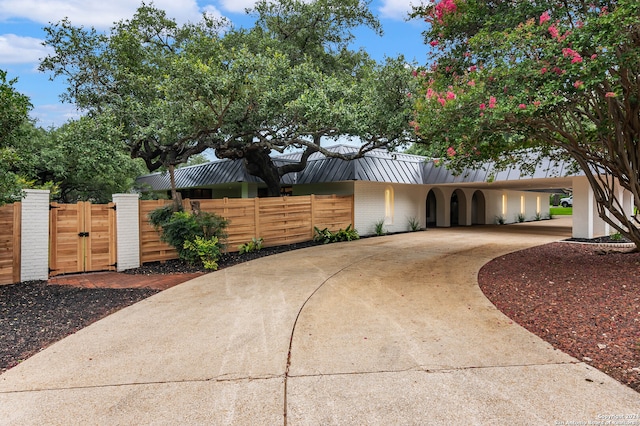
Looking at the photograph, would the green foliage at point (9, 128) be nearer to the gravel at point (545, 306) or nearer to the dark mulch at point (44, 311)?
the dark mulch at point (44, 311)

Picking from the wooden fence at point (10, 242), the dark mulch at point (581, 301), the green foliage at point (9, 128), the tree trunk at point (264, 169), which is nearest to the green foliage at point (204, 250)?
the wooden fence at point (10, 242)

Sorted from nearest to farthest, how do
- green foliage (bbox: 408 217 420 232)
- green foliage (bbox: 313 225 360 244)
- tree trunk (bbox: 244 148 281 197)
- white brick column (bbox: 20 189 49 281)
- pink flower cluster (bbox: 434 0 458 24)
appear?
pink flower cluster (bbox: 434 0 458 24), white brick column (bbox: 20 189 49 281), green foliage (bbox: 313 225 360 244), tree trunk (bbox: 244 148 281 197), green foliage (bbox: 408 217 420 232)

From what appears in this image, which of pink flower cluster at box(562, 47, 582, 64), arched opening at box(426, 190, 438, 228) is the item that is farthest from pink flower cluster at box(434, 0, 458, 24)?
arched opening at box(426, 190, 438, 228)

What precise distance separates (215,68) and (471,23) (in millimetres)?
5283

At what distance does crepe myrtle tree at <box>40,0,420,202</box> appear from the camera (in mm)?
8125

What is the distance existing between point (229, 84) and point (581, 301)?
737 cm

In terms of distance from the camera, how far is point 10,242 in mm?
6438

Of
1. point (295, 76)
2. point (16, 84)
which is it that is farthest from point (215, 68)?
point (16, 84)

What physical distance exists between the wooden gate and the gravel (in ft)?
2.35

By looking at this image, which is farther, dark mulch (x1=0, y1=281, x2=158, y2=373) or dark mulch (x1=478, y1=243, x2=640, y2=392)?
dark mulch (x1=0, y1=281, x2=158, y2=373)

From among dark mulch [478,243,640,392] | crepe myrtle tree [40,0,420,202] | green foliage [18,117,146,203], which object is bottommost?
dark mulch [478,243,640,392]

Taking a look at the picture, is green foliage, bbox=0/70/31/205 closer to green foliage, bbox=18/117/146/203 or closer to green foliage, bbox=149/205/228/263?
green foliage, bbox=18/117/146/203

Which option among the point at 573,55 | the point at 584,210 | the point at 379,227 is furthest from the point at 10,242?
the point at 584,210

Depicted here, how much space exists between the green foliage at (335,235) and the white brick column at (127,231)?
580cm
